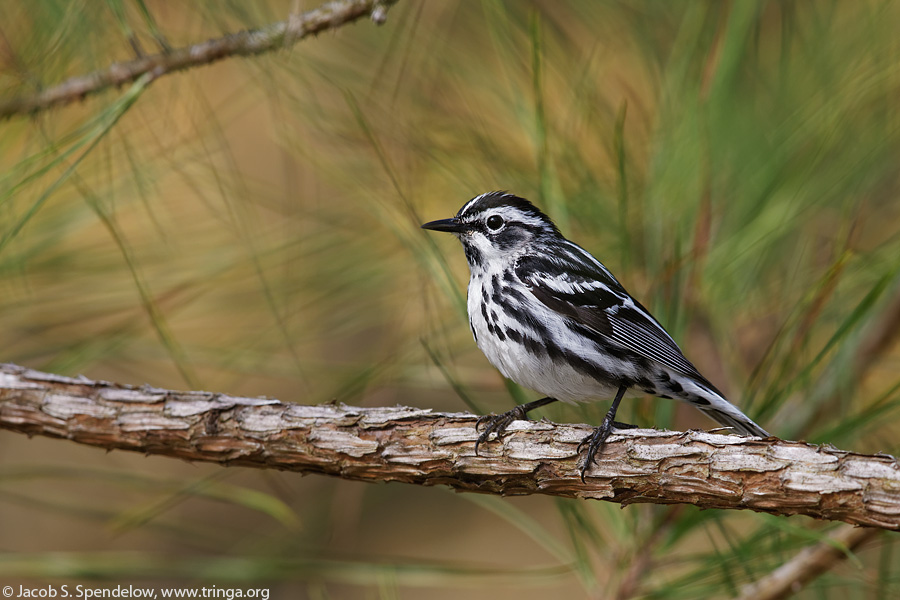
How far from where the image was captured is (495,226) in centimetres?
266

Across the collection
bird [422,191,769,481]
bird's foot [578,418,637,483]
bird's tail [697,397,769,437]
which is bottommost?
bird's foot [578,418,637,483]

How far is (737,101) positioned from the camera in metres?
2.63

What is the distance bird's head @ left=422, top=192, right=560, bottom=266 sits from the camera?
102 inches

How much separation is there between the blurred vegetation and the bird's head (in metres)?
0.09

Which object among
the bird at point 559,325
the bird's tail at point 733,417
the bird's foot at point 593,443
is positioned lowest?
the bird's foot at point 593,443

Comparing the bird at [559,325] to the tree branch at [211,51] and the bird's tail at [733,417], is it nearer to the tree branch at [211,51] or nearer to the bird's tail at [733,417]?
the bird's tail at [733,417]

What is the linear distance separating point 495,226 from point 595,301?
423 mm

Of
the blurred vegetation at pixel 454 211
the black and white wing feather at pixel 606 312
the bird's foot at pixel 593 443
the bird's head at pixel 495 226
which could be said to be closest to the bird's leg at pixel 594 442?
the bird's foot at pixel 593 443

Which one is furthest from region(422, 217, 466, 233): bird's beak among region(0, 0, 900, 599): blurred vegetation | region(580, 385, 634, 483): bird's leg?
region(580, 385, 634, 483): bird's leg

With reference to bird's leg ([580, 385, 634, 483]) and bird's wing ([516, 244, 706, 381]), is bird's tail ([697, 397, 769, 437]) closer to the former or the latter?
bird's wing ([516, 244, 706, 381])

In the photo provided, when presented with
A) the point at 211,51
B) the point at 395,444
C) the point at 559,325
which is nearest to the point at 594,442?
the point at 395,444

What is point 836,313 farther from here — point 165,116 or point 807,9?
point 165,116

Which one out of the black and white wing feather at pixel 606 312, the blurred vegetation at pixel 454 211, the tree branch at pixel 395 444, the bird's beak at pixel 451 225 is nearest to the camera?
the tree branch at pixel 395 444

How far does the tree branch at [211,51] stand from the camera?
5.76 feet
